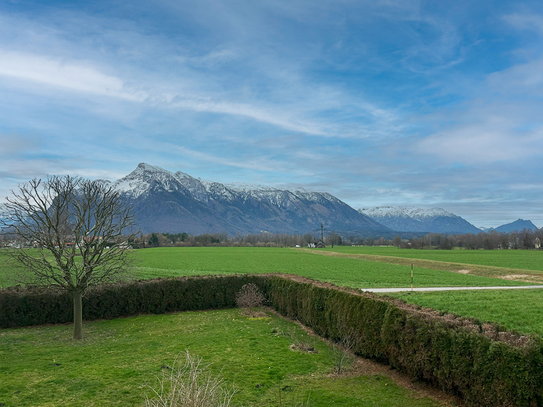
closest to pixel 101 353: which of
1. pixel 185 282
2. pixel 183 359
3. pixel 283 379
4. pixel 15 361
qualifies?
pixel 15 361

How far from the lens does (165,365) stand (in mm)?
10836

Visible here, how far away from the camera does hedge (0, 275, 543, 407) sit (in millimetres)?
6969

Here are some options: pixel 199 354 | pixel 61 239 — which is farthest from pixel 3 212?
pixel 199 354

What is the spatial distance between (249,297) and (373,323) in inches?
398

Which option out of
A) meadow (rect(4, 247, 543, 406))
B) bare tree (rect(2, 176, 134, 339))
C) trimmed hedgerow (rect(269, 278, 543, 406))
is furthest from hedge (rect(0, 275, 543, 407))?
bare tree (rect(2, 176, 134, 339))

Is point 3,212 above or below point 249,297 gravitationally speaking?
above

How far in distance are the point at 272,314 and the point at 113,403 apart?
39.1 feet

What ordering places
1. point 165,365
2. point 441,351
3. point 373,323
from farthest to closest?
point 373,323, point 165,365, point 441,351

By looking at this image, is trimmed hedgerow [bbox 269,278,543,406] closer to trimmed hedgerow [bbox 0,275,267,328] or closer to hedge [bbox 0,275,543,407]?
hedge [bbox 0,275,543,407]

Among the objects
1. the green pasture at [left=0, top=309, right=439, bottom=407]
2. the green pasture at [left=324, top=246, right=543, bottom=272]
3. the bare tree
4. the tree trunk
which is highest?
the bare tree

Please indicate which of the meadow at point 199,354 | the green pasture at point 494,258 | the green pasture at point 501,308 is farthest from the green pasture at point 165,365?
the green pasture at point 494,258

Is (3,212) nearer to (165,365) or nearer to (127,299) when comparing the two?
(127,299)

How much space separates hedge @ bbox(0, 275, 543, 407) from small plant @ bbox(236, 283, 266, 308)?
0.57 m

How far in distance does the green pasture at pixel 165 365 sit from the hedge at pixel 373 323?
806 mm
